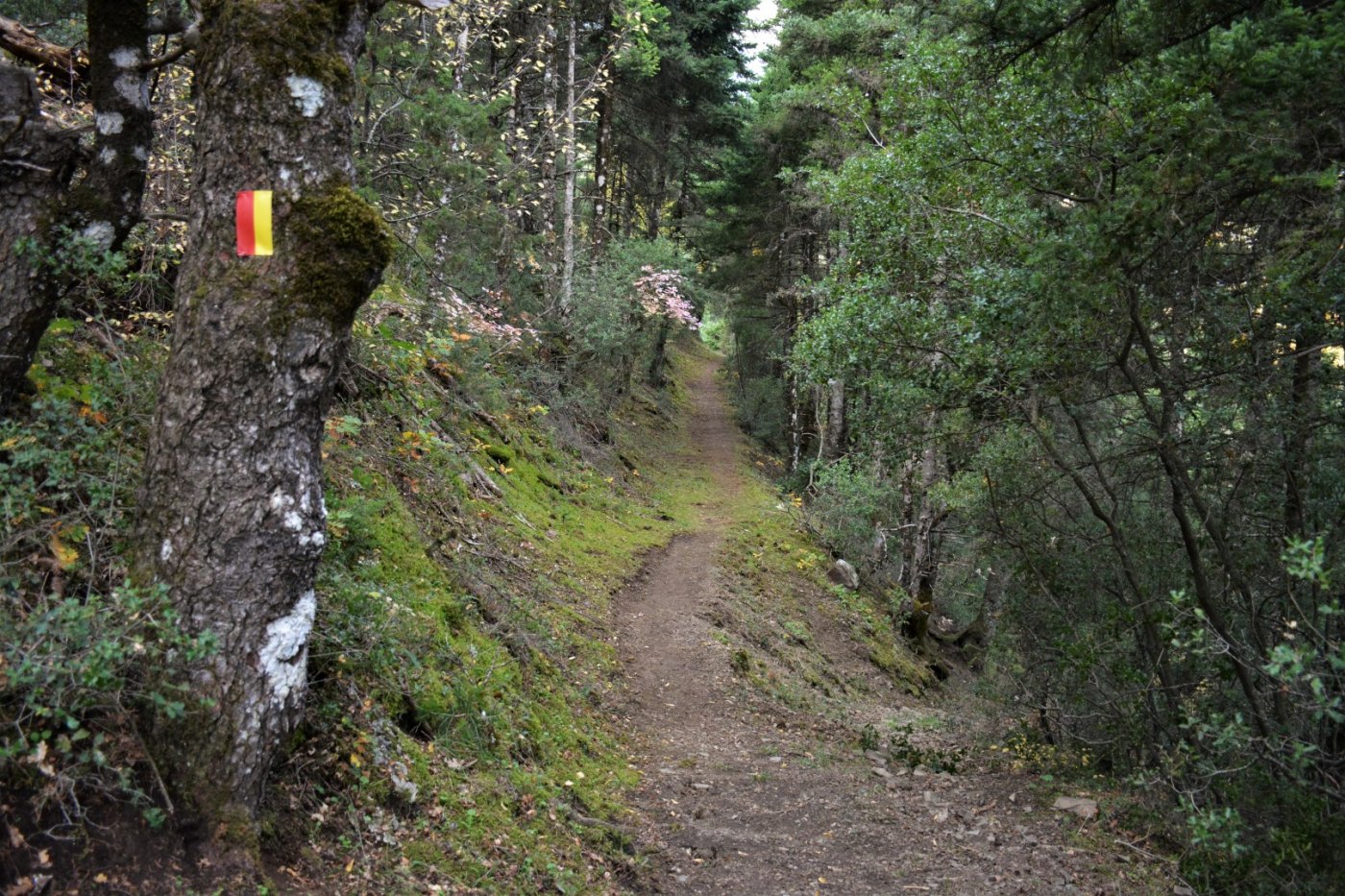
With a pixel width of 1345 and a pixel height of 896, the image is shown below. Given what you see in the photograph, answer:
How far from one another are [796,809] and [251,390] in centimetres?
554

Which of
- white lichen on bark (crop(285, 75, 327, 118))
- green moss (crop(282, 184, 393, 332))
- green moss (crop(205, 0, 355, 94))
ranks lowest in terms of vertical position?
green moss (crop(282, 184, 393, 332))

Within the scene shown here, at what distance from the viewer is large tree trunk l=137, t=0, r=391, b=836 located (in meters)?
3.15

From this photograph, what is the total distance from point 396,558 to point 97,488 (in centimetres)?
277

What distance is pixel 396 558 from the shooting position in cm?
617

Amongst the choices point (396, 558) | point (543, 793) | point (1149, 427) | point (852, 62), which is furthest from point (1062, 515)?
point (852, 62)

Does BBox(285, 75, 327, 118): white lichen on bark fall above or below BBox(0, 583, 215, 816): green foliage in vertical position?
above

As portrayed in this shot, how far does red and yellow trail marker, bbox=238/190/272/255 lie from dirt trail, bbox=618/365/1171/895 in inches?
172

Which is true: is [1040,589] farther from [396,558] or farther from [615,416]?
[615,416]

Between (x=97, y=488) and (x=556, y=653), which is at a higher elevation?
Answer: (x=97, y=488)

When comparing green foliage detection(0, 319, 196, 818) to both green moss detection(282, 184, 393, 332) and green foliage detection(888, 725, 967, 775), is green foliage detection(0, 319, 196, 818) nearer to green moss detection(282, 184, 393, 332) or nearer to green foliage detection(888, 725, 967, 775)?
green moss detection(282, 184, 393, 332)

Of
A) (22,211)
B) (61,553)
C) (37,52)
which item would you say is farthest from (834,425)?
(61,553)

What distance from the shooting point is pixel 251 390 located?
10.5 ft

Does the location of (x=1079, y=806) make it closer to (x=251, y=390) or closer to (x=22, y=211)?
(x=251, y=390)

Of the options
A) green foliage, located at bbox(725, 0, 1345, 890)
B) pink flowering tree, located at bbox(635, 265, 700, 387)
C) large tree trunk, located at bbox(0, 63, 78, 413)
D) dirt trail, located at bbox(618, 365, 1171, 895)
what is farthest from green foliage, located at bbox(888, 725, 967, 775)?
pink flowering tree, located at bbox(635, 265, 700, 387)
